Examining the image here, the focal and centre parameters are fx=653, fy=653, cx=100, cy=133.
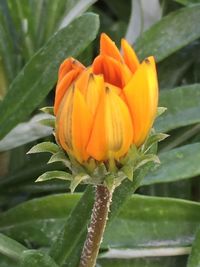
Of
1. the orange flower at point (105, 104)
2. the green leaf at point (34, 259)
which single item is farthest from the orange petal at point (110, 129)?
the green leaf at point (34, 259)

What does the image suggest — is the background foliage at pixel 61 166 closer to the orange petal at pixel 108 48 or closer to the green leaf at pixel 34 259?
the green leaf at pixel 34 259

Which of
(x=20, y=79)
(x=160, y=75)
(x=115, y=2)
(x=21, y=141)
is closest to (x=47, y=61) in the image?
(x=20, y=79)

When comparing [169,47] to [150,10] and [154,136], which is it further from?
[154,136]

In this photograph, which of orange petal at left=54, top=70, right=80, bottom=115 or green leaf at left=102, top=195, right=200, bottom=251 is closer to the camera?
orange petal at left=54, top=70, right=80, bottom=115

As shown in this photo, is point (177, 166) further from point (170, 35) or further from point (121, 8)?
point (121, 8)

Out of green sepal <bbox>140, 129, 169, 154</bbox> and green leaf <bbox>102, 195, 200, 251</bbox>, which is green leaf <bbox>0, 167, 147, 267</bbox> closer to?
green leaf <bbox>102, 195, 200, 251</bbox>

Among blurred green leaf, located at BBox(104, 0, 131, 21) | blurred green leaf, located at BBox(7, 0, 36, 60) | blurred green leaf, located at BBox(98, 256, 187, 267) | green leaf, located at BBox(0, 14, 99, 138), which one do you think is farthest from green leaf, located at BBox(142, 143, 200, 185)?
blurred green leaf, located at BBox(104, 0, 131, 21)

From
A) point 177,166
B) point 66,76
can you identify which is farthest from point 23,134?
point 66,76

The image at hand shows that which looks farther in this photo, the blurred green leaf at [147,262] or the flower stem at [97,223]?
the blurred green leaf at [147,262]
